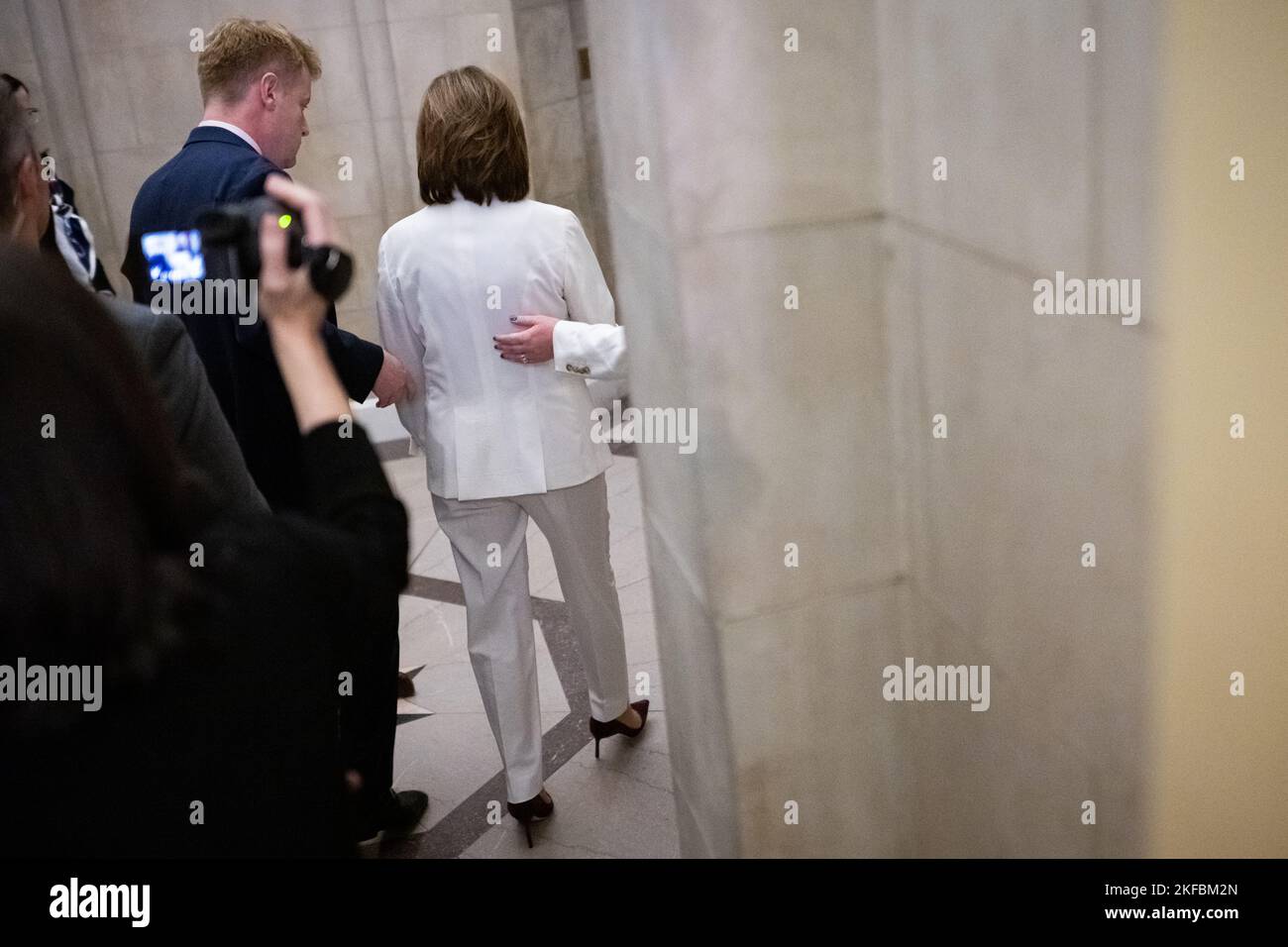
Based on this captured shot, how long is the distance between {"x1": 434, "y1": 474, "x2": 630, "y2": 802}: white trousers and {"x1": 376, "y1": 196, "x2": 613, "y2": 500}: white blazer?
85 millimetres

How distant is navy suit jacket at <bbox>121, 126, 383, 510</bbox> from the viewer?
2.64m

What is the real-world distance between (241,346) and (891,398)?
1.60 m

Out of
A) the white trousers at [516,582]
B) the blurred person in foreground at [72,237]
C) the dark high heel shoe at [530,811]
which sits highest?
the blurred person in foreground at [72,237]

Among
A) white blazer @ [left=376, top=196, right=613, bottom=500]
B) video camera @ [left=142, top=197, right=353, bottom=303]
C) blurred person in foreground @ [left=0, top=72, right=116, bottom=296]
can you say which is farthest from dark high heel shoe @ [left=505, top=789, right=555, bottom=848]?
blurred person in foreground @ [left=0, top=72, right=116, bottom=296]

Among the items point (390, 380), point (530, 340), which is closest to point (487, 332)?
point (530, 340)

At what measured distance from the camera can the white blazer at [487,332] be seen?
2.56 meters

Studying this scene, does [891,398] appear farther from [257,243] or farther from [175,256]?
[175,256]

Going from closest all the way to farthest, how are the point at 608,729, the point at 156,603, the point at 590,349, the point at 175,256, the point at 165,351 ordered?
the point at 156,603, the point at 165,351, the point at 590,349, the point at 175,256, the point at 608,729

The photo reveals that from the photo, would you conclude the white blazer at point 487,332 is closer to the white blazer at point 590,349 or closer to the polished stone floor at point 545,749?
the white blazer at point 590,349

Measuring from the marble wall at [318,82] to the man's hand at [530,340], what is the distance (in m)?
3.66

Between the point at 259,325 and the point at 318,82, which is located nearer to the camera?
the point at 259,325

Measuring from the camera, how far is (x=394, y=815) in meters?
2.92

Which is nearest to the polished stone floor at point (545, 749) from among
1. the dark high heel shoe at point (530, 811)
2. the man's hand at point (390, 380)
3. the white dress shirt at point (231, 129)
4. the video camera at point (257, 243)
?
the dark high heel shoe at point (530, 811)

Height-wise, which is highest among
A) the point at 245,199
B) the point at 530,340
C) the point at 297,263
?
the point at 245,199
